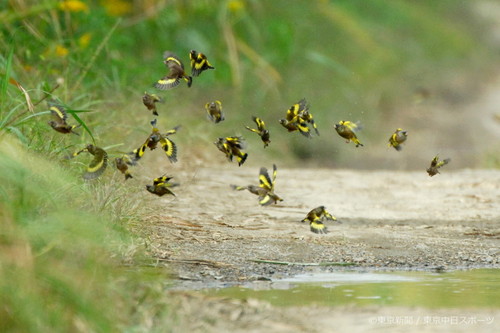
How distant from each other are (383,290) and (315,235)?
1381mm

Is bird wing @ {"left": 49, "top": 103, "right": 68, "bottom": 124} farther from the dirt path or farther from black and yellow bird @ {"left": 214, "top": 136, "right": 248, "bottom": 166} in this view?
black and yellow bird @ {"left": 214, "top": 136, "right": 248, "bottom": 166}

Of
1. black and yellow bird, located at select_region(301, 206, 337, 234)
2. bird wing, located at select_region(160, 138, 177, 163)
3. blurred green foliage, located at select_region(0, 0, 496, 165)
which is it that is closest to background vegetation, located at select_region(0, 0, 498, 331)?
blurred green foliage, located at select_region(0, 0, 496, 165)

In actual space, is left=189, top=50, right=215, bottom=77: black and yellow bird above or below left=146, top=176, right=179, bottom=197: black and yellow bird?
above

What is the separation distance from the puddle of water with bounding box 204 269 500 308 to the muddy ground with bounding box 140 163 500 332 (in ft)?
0.45

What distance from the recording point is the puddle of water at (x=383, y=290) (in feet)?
13.0

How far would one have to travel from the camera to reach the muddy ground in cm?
370

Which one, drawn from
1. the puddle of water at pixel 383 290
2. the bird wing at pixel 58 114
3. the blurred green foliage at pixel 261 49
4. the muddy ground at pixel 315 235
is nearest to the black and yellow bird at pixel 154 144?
the muddy ground at pixel 315 235

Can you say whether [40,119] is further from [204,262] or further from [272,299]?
[272,299]

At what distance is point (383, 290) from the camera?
425cm

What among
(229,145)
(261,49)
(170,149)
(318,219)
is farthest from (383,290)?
(261,49)

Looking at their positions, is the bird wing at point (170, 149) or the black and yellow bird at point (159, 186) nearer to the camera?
the black and yellow bird at point (159, 186)

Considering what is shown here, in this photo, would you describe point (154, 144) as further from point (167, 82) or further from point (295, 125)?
point (295, 125)

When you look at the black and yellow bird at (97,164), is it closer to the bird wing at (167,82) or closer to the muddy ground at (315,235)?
the muddy ground at (315,235)

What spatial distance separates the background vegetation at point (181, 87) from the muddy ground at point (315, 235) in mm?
313
